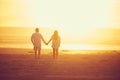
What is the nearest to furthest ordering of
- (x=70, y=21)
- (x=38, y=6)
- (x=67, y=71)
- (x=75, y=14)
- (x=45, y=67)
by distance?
1. (x=67, y=71)
2. (x=45, y=67)
3. (x=70, y=21)
4. (x=75, y=14)
5. (x=38, y=6)

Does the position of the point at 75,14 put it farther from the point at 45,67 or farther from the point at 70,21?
the point at 45,67

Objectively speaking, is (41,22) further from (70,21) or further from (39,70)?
(39,70)

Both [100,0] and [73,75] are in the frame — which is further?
[100,0]

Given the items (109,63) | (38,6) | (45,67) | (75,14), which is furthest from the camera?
(38,6)

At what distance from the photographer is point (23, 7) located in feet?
610

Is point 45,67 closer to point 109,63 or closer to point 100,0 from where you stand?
point 109,63

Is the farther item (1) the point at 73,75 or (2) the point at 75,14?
(2) the point at 75,14

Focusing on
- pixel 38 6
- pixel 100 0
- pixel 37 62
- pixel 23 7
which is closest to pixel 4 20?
pixel 23 7

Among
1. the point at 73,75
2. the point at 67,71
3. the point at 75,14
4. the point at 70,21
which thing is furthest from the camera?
the point at 75,14

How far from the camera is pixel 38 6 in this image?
19938 cm

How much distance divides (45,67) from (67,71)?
1.71 m

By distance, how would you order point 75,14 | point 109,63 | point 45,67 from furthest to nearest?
point 75,14, point 109,63, point 45,67

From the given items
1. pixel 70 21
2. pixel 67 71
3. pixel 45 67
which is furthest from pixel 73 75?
pixel 70 21

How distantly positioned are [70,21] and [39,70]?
149m
